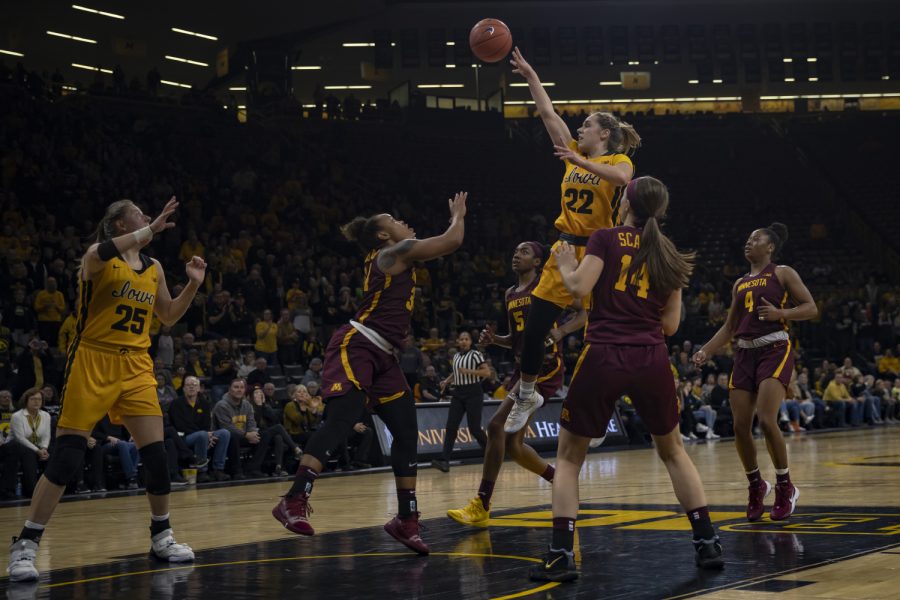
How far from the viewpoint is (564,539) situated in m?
5.30

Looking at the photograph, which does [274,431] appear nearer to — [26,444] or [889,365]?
[26,444]

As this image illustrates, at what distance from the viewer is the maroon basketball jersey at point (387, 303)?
6715mm

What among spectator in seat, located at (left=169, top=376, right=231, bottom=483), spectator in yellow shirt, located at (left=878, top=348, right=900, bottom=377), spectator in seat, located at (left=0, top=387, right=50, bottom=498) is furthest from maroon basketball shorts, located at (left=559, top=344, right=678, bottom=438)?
spectator in yellow shirt, located at (left=878, top=348, right=900, bottom=377)

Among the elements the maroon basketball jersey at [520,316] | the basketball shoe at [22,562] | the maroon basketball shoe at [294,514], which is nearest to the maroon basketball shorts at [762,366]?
the maroon basketball jersey at [520,316]

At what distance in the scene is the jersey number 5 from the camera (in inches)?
214

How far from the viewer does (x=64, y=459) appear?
615cm

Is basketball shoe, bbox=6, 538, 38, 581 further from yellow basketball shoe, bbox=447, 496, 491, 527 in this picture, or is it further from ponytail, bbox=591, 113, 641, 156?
ponytail, bbox=591, 113, 641, 156

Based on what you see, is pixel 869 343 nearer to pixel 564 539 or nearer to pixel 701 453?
pixel 701 453

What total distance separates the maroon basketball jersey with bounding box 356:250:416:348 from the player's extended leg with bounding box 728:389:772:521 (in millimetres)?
2467

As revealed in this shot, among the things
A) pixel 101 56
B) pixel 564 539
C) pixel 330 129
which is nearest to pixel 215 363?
pixel 564 539

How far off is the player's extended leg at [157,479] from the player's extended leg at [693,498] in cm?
280

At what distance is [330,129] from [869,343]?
14.9 m

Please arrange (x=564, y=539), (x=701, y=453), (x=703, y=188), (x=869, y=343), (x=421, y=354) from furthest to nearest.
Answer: (x=703, y=188) → (x=869, y=343) → (x=421, y=354) → (x=701, y=453) → (x=564, y=539)

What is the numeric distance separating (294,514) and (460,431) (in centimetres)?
1016
